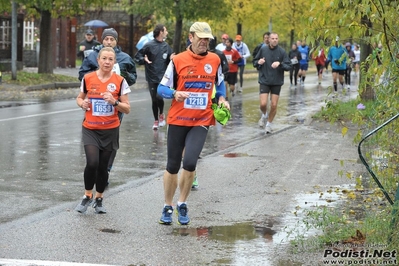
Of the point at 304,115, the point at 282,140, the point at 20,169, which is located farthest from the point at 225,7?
the point at 20,169

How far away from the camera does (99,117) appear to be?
8648mm

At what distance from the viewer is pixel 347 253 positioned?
679 centimetres

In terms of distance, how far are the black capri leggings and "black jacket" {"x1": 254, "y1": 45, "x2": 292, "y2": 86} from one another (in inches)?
334

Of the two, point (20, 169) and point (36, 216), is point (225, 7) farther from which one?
point (36, 216)

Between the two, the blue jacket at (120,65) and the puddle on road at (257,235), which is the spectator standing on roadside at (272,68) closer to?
the blue jacket at (120,65)

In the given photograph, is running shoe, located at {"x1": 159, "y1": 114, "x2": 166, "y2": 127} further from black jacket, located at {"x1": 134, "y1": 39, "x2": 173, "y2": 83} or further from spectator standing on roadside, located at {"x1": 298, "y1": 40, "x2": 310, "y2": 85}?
spectator standing on roadside, located at {"x1": 298, "y1": 40, "x2": 310, "y2": 85}

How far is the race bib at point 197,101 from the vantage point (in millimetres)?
8172

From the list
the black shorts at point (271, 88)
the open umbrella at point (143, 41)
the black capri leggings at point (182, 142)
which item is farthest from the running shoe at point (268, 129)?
the black capri leggings at point (182, 142)

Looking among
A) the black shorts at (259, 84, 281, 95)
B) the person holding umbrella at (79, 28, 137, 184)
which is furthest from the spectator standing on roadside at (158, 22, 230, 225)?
the black shorts at (259, 84, 281, 95)

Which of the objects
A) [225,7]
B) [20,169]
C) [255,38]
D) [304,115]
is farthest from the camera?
[255,38]

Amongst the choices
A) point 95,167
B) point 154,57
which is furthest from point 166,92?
point 154,57

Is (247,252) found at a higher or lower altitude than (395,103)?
lower

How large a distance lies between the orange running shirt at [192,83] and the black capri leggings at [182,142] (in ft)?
0.19

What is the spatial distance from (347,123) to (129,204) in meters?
9.79
